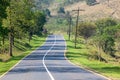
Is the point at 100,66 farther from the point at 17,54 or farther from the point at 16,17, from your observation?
the point at 17,54

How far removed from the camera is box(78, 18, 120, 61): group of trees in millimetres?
105769

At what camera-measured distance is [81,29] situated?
15475 centimetres

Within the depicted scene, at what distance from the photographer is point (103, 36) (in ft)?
366

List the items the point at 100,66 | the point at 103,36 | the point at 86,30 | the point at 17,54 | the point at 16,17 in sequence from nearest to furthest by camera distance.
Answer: the point at 100,66 → the point at 16,17 → the point at 17,54 → the point at 103,36 → the point at 86,30

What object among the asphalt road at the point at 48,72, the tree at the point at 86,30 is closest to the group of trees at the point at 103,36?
the tree at the point at 86,30

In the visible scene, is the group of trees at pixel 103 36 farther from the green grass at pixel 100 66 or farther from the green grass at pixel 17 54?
the green grass at pixel 17 54

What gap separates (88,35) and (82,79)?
423 ft

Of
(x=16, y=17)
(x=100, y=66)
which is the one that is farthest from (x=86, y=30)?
(x=100, y=66)

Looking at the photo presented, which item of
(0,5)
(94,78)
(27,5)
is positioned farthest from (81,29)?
(94,78)

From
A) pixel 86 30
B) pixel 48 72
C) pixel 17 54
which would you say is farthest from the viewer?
pixel 86 30

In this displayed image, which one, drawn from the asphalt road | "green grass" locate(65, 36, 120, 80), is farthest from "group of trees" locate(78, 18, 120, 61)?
the asphalt road

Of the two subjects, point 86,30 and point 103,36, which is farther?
point 86,30

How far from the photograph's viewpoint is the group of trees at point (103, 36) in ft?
347

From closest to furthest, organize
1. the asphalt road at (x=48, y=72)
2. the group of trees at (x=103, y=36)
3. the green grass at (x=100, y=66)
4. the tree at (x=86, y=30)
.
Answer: the asphalt road at (x=48, y=72), the green grass at (x=100, y=66), the group of trees at (x=103, y=36), the tree at (x=86, y=30)
